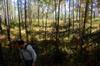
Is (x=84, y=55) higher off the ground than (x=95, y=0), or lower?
lower

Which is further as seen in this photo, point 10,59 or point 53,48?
point 53,48

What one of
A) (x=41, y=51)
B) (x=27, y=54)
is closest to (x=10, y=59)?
(x=41, y=51)

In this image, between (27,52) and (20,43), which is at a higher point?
(20,43)

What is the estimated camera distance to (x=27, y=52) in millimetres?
10750

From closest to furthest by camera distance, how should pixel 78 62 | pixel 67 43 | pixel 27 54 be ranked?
pixel 27 54
pixel 78 62
pixel 67 43

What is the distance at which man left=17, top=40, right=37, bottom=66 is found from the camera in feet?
34.3

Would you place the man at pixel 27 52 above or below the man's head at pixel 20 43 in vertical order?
below

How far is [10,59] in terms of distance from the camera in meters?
20.1

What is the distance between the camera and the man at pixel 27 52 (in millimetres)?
10453

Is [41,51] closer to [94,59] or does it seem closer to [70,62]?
[70,62]

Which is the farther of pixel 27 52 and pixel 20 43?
pixel 27 52

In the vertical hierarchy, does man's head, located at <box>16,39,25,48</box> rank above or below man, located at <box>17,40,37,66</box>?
above

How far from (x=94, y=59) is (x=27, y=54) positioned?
9.68m

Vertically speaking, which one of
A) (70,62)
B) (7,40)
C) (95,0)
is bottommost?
(70,62)
